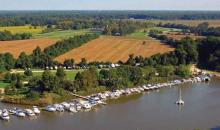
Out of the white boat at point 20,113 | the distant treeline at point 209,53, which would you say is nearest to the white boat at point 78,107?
the white boat at point 20,113

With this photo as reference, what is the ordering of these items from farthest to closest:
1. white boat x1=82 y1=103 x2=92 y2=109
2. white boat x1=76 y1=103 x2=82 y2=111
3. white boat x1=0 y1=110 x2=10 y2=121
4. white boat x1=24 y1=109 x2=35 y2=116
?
white boat x1=82 y1=103 x2=92 y2=109
white boat x1=76 y1=103 x2=82 y2=111
white boat x1=24 y1=109 x2=35 y2=116
white boat x1=0 y1=110 x2=10 y2=121

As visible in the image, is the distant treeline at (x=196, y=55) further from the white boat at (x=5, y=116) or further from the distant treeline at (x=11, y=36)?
the distant treeline at (x=11, y=36)

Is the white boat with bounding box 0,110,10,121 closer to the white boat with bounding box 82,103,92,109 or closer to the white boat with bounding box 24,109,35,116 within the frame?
the white boat with bounding box 24,109,35,116

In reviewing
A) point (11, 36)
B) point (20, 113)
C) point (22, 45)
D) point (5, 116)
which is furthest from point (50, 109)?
point (11, 36)

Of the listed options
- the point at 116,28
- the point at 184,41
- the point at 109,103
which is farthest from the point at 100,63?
the point at 116,28

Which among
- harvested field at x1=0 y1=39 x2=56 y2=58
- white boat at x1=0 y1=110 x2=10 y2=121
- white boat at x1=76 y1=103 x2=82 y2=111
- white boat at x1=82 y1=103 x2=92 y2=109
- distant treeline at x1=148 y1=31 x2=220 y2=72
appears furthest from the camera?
harvested field at x1=0 y1=39 x2=56 y2=58

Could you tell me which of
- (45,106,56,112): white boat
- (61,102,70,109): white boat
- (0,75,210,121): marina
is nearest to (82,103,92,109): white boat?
(0,75,210,121): marina
